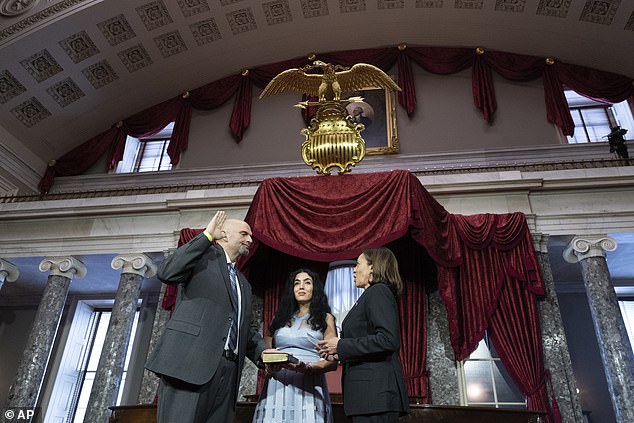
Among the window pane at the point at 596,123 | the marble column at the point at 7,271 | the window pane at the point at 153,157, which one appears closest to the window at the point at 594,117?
the window pane at the point at 596,123

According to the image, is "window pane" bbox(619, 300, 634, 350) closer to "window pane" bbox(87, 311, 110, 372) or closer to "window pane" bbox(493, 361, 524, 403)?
"window pane" bbox(493, 361, 524, 403)

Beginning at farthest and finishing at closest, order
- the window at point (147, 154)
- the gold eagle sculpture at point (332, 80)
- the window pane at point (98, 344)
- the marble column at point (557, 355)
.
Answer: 1. the window at point (147, 154)
2. the window pane at point (98, 344)
3. the gold eagle sculpture at point (332, 80)
4. the marble column at point (557, 355)

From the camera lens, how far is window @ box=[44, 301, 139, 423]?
8508mm

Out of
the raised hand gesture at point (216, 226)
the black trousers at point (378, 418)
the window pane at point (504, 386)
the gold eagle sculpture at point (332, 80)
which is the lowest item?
the black trousers at point (378, 418)

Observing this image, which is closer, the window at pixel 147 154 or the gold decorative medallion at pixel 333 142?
the gold decorative medallion at pixel 333 142

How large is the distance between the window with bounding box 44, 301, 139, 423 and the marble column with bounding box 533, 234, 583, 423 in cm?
666

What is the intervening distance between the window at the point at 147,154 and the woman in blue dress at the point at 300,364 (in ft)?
25.4

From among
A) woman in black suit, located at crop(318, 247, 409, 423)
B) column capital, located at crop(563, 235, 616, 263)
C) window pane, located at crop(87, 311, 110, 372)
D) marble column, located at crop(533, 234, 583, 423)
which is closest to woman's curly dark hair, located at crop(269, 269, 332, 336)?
woman in black suit, located at crop(318, 247, 409, 423)

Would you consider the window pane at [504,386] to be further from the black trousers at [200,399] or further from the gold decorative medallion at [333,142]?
the black trousers at [200,399]

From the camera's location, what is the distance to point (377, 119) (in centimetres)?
923

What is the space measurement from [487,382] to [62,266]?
5.93 m

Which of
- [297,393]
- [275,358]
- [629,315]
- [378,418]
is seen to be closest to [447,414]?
[297,393]

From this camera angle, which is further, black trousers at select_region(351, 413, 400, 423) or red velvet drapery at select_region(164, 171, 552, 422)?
red velvet drapery at select_region(164, 171, 552, 422)

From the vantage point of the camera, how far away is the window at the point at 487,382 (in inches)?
215
